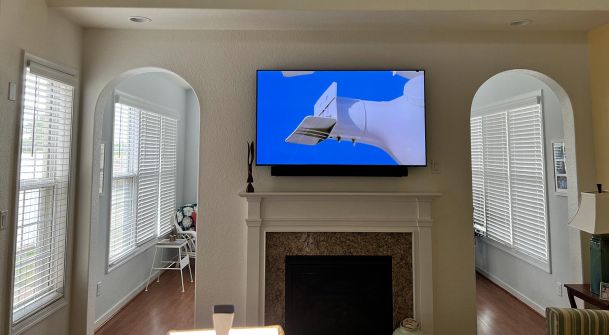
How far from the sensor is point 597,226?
2141mm

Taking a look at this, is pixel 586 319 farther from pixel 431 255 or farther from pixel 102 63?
pixel 102 63

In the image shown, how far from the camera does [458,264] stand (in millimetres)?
2717

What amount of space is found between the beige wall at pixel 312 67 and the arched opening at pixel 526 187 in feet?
0.93

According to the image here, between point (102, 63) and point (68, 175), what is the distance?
937mm

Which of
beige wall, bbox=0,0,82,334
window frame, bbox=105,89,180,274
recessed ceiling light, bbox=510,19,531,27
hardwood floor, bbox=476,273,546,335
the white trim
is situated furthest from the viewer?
the white trim

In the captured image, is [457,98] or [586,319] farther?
[457,98]

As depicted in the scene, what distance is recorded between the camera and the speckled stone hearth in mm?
2686

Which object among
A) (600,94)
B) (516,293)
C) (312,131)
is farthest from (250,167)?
(516,293)

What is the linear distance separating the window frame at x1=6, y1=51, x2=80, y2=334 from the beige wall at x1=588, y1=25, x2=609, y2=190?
13.4 feet

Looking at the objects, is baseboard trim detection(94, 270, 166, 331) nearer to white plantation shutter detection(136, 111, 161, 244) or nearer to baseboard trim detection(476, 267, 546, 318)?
white plantation shutter detection(136, 111, 161, 244)

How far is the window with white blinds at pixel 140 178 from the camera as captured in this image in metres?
3.55

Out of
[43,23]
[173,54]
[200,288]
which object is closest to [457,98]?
[173,54]

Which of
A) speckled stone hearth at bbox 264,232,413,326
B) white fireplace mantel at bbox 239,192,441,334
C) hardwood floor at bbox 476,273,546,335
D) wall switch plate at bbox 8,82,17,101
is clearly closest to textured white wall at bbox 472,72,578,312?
hardwood floor at bbox 476,273,546,335

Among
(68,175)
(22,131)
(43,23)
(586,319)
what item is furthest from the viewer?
(68,175)
